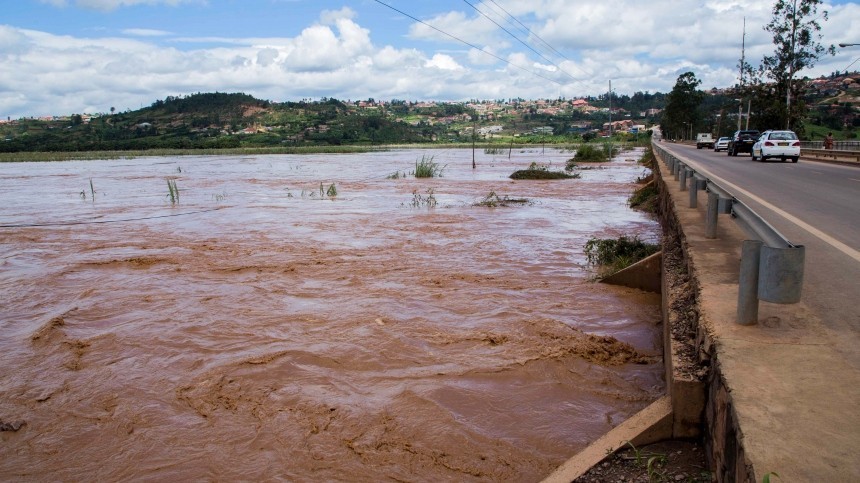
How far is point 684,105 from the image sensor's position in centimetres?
10412

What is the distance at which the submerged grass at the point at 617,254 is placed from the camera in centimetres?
1130

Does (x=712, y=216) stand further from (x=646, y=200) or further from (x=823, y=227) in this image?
(x=646, y=200)

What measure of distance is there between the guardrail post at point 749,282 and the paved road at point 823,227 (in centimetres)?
53

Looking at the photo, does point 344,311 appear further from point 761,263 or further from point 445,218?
point 445,218

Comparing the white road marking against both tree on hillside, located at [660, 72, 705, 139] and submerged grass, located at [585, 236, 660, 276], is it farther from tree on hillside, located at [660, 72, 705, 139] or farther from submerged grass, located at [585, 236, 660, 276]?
tree on hillside, located at [660, 72, 705, 139]

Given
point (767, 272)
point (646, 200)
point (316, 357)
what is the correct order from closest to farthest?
point (767, 272)
point (316, 357)
point (646, 200)

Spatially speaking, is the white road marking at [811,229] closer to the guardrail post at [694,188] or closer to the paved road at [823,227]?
the paved road at [823,227]

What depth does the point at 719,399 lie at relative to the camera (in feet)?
11.7

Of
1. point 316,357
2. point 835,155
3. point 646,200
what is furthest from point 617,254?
point 835,155

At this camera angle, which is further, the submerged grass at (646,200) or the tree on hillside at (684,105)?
the tree on hillside at (684,105)

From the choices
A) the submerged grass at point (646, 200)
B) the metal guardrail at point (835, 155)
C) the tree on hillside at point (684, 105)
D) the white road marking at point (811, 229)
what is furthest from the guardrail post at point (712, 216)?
the tree on hillside at point (684, 105)

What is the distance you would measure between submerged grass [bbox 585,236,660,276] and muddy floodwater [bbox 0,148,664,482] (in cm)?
41

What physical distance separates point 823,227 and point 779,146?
73.4 ft

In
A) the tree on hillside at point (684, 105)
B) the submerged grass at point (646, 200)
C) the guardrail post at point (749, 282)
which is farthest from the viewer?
the tree on hillside at point (684, 105)
